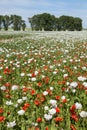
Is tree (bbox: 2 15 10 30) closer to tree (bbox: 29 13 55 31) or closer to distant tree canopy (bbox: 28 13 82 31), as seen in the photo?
tree (bbox: 29 13 55 31)

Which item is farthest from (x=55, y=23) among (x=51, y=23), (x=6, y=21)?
(x=6, y=21)

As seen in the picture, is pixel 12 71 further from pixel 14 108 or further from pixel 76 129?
pixel 76 129

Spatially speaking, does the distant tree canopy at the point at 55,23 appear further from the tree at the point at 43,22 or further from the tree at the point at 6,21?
the tree at the point at 6,21

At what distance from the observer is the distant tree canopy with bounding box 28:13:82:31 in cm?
10175

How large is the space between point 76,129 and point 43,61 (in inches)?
316

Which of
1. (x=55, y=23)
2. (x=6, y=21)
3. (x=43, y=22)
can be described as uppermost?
(x=6, y=21)

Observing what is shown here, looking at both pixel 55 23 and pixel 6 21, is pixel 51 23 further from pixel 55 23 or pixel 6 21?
pixel 6 21

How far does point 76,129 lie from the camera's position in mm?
5652

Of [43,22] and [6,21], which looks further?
[43,22]

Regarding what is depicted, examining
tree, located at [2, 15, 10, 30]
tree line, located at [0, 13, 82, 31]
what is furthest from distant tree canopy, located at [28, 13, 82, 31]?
tree, located at [2, 15, 10, 30]

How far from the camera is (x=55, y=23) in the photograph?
104875 mm

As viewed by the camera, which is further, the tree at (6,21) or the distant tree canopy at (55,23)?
the distant tree canopy at (55,23)

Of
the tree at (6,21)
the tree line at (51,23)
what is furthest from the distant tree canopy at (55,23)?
the tree at (6,21)

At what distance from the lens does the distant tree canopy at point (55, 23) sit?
334ft
